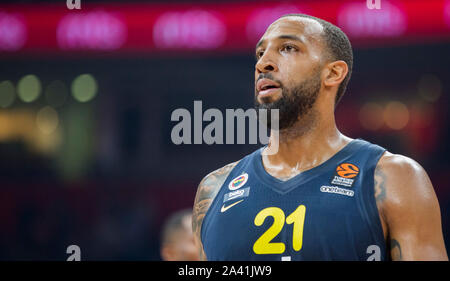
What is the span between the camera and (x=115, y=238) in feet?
30.9

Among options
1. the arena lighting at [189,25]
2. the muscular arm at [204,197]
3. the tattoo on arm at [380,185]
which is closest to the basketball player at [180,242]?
the muscular arm at [204,197]

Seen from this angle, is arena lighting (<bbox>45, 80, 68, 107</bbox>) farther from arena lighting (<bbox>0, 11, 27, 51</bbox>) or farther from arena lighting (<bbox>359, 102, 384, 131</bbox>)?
arena lighting (<bbox>359, 102, 384, 131</bbox>)

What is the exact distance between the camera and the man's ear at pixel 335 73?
116 inches

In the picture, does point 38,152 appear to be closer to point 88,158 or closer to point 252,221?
point 88,158

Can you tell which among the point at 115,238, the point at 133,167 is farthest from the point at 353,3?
the point at 115,238

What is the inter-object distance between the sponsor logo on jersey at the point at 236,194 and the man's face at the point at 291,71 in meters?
0.37

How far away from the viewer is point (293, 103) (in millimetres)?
2869

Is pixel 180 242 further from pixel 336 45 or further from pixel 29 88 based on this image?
pixel 29 88

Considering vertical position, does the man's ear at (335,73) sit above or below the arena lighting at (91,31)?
below

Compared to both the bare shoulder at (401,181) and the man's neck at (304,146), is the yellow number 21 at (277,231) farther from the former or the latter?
the bare shoulder at (401,181)

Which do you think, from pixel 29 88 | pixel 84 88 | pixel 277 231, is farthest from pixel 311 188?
pixel 29 88

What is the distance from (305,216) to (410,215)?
17.2 inches
